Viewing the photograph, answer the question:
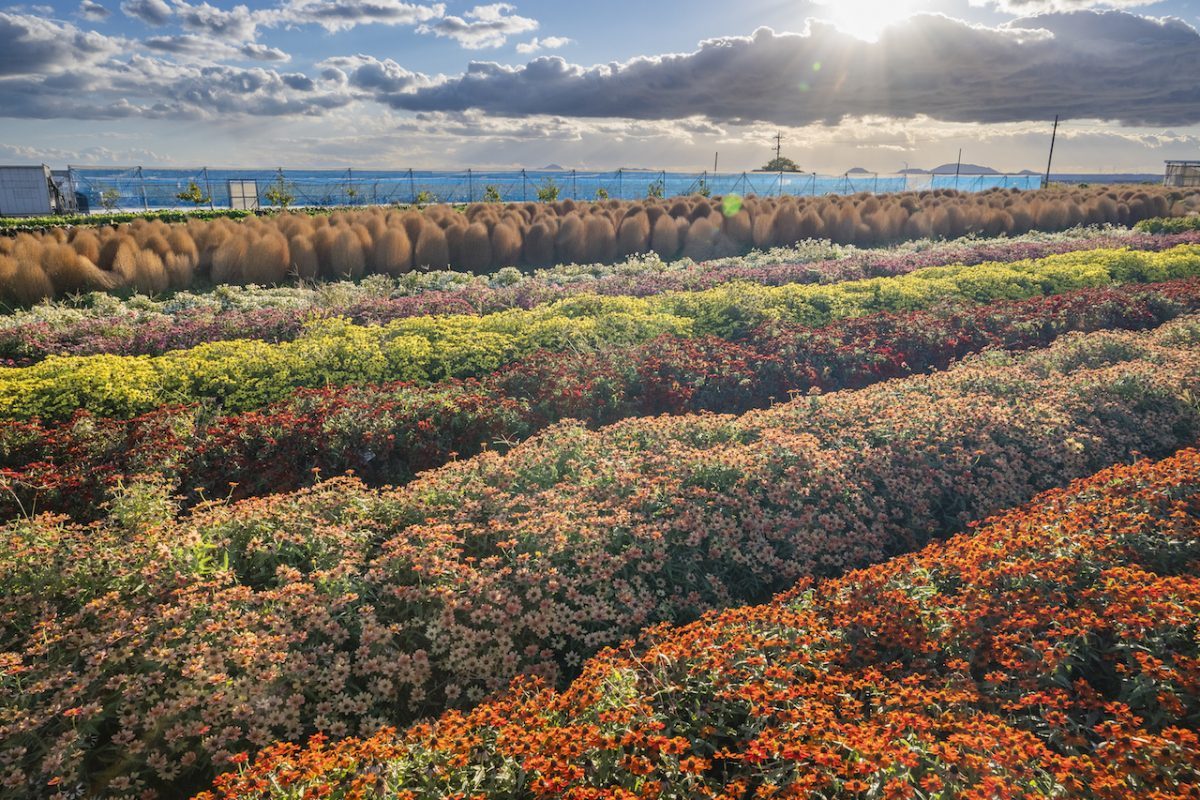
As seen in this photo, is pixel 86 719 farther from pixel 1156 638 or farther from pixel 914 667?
pixel 1156 638

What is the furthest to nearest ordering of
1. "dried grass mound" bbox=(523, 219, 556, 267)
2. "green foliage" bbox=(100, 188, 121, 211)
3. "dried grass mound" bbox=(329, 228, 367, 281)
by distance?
"green foliage" bbox=(100, 188, 121, 211) < "dried grass mound" bbox=(523, 219, 556, 267) < "dried grass mound" bbox=(329, 228, 367, 281)

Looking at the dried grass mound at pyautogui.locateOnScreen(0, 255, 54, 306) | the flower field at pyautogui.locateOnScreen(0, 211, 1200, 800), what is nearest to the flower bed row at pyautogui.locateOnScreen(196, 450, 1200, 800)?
the flower field at pyautogui.locateOnScreen(0, 211, 1200, 800)

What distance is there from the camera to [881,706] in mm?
2186

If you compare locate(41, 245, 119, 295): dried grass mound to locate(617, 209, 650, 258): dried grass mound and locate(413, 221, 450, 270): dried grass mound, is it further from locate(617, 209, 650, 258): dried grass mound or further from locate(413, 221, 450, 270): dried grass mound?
locate(617, 209, 650, 258): dried grass mound

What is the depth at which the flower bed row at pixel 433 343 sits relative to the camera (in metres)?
5.47

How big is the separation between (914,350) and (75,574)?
6445 millimetres

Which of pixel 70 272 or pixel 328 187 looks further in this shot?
pixel 328 187

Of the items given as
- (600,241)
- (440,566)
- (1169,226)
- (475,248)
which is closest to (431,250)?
(475,248)

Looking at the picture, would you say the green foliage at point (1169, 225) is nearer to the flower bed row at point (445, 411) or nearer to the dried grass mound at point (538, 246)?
the flower bed row at point (445, 411)

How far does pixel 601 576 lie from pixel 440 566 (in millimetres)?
641

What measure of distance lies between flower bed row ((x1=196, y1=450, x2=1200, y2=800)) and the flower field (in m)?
0.01

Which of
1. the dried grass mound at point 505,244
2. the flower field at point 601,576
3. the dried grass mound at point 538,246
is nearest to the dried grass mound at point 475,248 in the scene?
the dried grass mound at point 505,244

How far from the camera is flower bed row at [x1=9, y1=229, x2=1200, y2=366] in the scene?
7.55 meters

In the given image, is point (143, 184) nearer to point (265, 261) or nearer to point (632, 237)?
point (265, 261)
